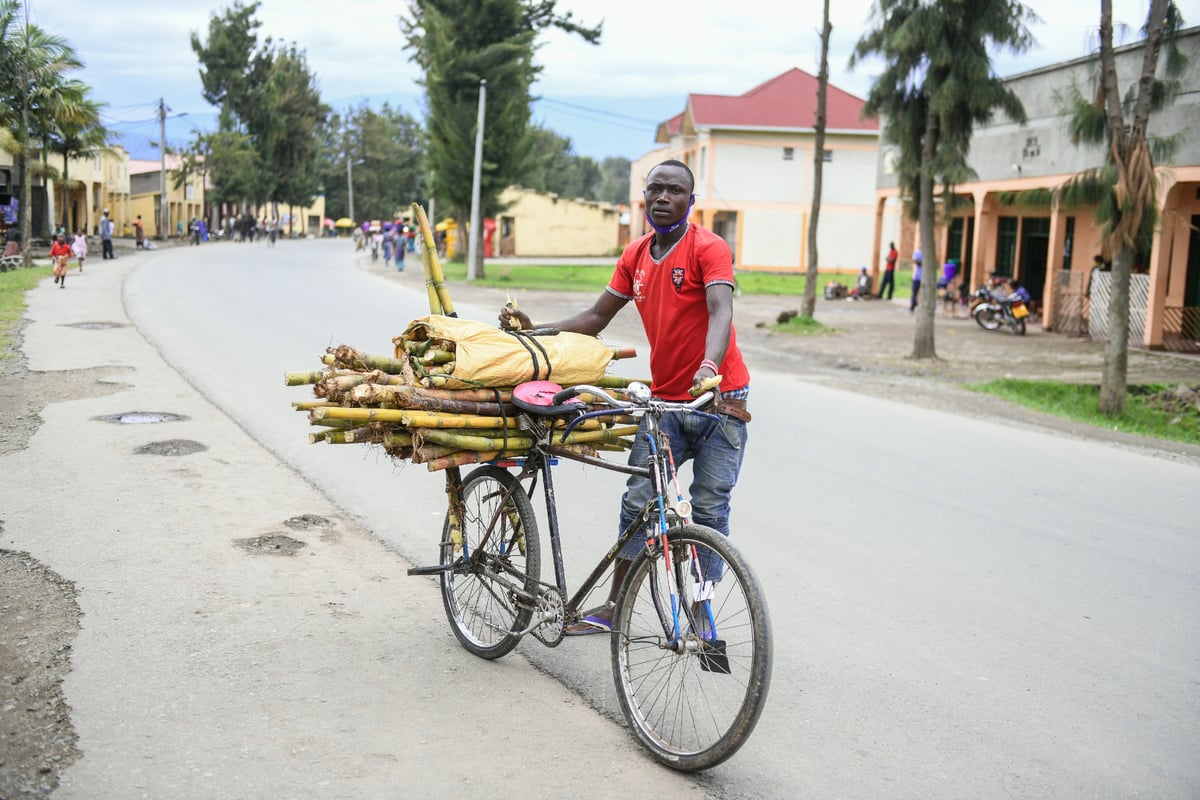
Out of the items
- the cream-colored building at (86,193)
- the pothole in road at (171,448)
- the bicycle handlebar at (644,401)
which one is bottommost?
the pothole in road at (171,448)

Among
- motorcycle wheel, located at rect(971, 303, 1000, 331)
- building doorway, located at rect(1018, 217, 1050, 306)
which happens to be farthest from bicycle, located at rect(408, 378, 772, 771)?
building doorway, located at rect(1018, 217, 1050, 306)

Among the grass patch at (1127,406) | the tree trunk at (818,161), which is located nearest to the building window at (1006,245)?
the tree trunk at (818,161)

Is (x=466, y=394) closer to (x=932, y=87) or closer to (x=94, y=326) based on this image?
(x=94, y=326)

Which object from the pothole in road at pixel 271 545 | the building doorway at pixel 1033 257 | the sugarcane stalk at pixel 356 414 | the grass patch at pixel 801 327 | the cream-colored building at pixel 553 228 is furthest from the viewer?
the cream-colored building at pixel 553 228

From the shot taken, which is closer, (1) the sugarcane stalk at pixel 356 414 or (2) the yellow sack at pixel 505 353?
(1) the sugarcane stalk at pixel 356 414

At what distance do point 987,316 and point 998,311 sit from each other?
322 millimetres

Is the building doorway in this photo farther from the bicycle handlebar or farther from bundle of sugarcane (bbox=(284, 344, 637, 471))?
the bicycle handlebar

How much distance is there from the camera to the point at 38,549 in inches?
243

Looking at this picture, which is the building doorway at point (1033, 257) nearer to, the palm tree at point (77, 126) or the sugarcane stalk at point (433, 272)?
the sugarcane stalk at point (433, 272)

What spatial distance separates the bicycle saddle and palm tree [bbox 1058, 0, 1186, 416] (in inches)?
442

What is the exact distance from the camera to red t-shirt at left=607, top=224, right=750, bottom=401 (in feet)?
14.5

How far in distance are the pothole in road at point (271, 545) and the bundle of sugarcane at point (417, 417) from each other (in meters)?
1.88

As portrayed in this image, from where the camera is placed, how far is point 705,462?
14.8ft

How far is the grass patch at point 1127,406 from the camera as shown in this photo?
13255 millimetres
